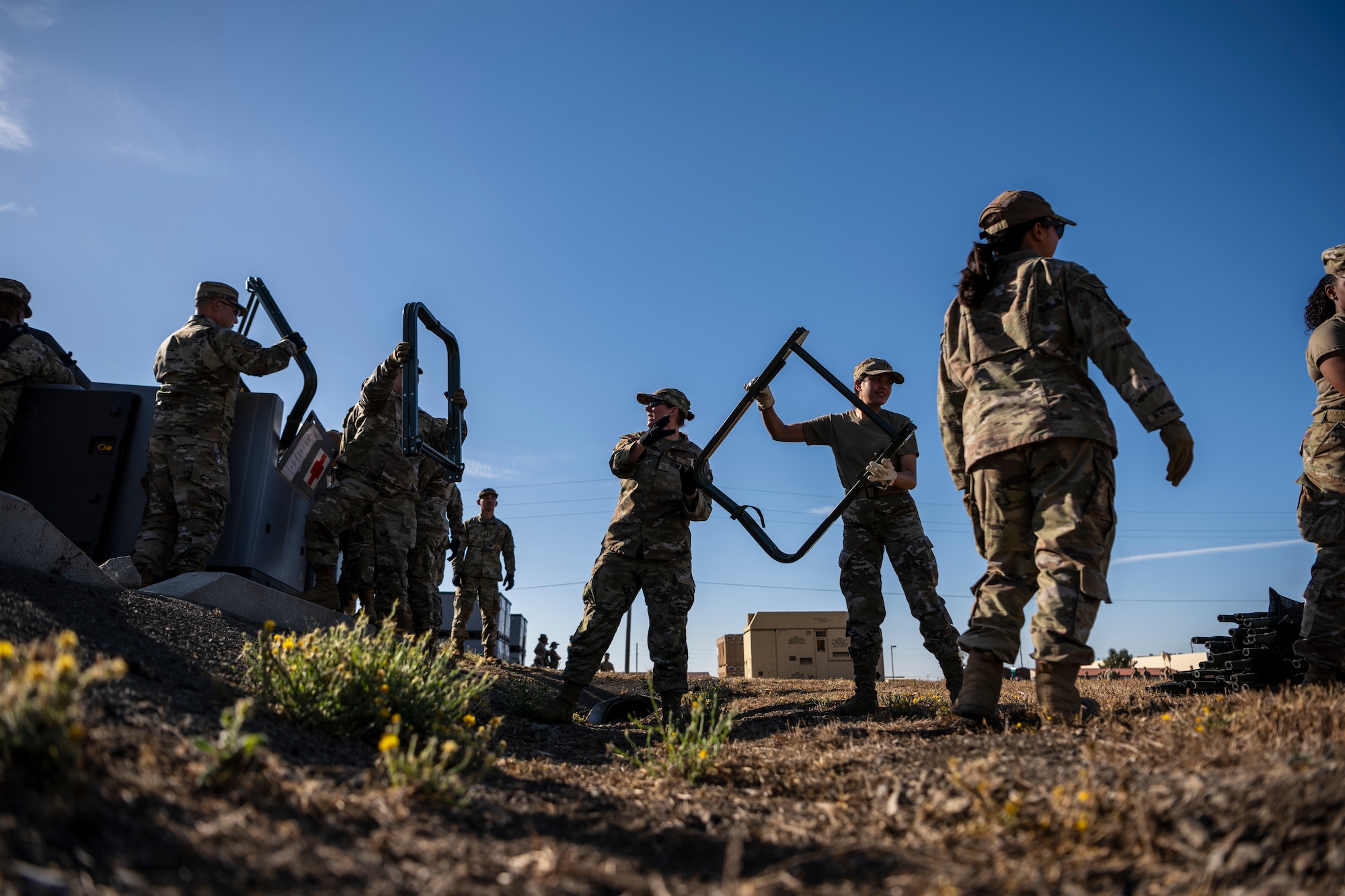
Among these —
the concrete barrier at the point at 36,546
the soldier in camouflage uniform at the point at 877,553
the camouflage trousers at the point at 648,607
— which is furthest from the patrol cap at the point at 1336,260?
the concrete barrier at the point at 36,546

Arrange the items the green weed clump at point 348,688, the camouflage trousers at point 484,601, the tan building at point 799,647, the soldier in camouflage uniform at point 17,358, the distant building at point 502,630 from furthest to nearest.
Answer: the distant building at point 502,630, the camouflage trousers at point 484,601, the tan building at point 799,647, the soldier in camouflage uniform at point 17,358, the green weed clump at point 348,688

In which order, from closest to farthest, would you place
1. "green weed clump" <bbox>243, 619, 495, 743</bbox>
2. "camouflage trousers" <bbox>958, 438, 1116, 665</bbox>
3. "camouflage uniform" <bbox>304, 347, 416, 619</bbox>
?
"green weed clump" <bbox>243, 619, 495, 743</bbox>
"camouflage trousers" <bbox>958, 438, 1116, 665</bbox>
"camouflage uniform" <bbox>304, 347, 416, 619</bbox>

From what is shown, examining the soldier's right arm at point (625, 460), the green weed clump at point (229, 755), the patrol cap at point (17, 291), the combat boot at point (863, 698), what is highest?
the patrol cap at point (17, 291)

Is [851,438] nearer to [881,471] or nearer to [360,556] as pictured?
[881,471]

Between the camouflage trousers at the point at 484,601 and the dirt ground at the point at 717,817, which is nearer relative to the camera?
the dirt ground at the point at 717,817

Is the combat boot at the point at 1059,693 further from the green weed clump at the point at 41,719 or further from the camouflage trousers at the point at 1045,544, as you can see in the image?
the green weed clump at the point at 41,719

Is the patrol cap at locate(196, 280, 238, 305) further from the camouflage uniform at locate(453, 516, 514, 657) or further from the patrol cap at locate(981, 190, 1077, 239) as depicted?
the camouflage uniform at locate(453, 516, 514, 657)

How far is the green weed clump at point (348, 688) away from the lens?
2574 millimetres

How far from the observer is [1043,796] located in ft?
6.02

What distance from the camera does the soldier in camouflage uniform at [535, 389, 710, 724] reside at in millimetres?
5148

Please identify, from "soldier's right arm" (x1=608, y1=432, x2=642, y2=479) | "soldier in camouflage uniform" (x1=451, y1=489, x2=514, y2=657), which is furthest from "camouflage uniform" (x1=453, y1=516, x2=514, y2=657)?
"soldier's right arm" (x1=608, y1=432, x2=642, y2=479)

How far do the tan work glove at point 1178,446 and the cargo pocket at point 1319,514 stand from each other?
58.0 inches

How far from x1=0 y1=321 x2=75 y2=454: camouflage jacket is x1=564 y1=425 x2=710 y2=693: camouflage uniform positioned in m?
4.07

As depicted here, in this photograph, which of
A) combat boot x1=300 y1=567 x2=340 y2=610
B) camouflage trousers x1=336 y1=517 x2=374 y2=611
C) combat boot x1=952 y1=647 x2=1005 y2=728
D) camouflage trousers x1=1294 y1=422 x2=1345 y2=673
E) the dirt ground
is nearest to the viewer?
the dirt ground
